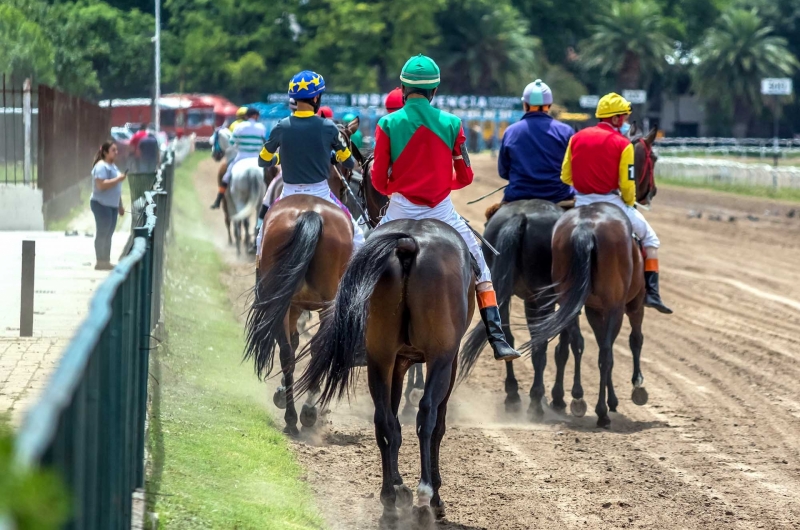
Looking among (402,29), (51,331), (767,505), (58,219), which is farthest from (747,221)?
(402,29)

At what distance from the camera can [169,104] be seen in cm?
6156

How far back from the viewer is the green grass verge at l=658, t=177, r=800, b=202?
104 ft

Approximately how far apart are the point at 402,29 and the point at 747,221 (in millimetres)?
49305

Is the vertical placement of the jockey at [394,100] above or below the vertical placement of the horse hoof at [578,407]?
above

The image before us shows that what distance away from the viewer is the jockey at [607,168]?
953 cm

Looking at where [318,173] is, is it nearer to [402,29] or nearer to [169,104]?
[169,104]

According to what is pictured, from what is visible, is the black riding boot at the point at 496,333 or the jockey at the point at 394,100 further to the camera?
the jockey at the point at 394,100

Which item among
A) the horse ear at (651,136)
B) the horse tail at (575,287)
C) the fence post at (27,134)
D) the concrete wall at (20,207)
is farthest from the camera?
the fence post at (27,134)

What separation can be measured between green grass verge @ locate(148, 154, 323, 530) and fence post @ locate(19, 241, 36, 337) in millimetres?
1212

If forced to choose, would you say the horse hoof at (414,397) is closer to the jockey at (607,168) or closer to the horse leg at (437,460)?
the jockey at (607,168)

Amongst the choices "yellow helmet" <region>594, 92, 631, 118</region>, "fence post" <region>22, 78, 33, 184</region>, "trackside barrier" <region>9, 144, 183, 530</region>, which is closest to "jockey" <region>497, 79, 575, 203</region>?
"yellow helmet" <region>594, 92, 631, 118</region>

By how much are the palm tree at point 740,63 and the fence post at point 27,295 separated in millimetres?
64554

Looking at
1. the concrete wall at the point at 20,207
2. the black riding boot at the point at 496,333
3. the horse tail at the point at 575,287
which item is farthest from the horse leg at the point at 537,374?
the concrete wall at the point at 20,207

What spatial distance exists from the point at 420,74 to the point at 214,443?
2.45 m
